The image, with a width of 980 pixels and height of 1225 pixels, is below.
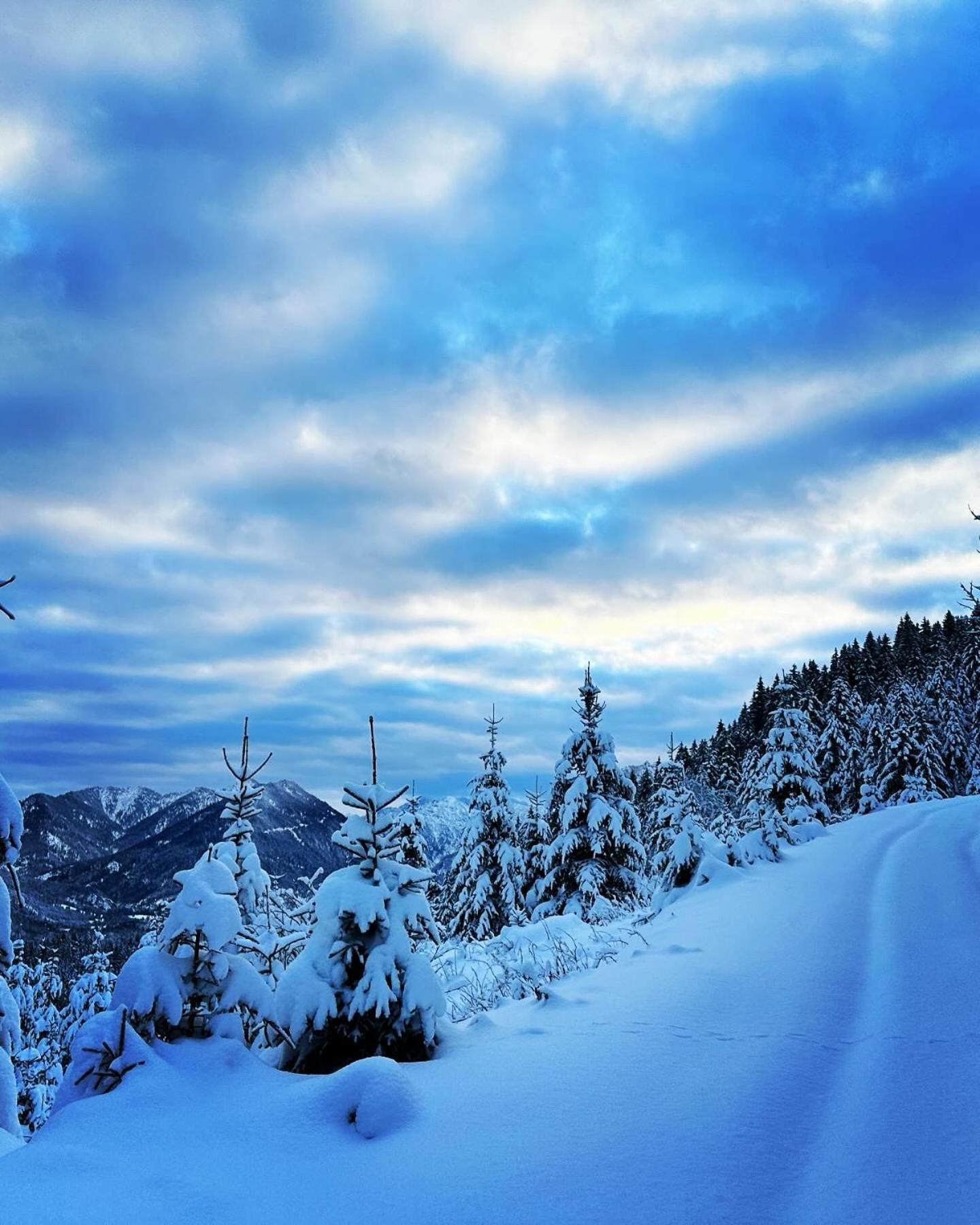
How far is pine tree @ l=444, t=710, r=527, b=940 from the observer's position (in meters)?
23.4

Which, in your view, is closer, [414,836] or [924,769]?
[414,836]

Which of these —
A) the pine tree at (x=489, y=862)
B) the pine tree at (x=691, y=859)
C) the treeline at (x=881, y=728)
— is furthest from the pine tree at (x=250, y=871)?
the treeline at (x=881, y=728)

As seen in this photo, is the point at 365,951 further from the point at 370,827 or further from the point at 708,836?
the point at 708,836

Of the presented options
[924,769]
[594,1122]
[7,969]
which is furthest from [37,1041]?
[924,769]

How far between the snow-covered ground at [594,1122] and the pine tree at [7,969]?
6.04ft

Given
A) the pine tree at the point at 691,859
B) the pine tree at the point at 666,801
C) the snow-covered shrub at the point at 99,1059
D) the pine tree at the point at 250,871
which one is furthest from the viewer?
the pine tree at the point at 666,801

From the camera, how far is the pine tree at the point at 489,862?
23.4 metres

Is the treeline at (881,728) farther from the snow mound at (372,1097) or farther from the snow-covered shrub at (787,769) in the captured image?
the snow mound at (372,1097)

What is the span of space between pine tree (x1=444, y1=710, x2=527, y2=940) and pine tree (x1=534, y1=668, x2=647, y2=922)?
2929 mm

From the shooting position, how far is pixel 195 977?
16.2 ft

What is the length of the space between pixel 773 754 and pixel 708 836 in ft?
45.6

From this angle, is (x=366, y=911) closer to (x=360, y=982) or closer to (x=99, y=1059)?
(x=360, y=982)

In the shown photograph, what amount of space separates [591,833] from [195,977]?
53.7ft

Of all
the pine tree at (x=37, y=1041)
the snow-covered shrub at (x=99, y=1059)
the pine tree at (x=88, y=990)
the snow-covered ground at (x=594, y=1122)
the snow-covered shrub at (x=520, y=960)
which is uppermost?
the snow-covered shrub at (x=99, y=1059)
